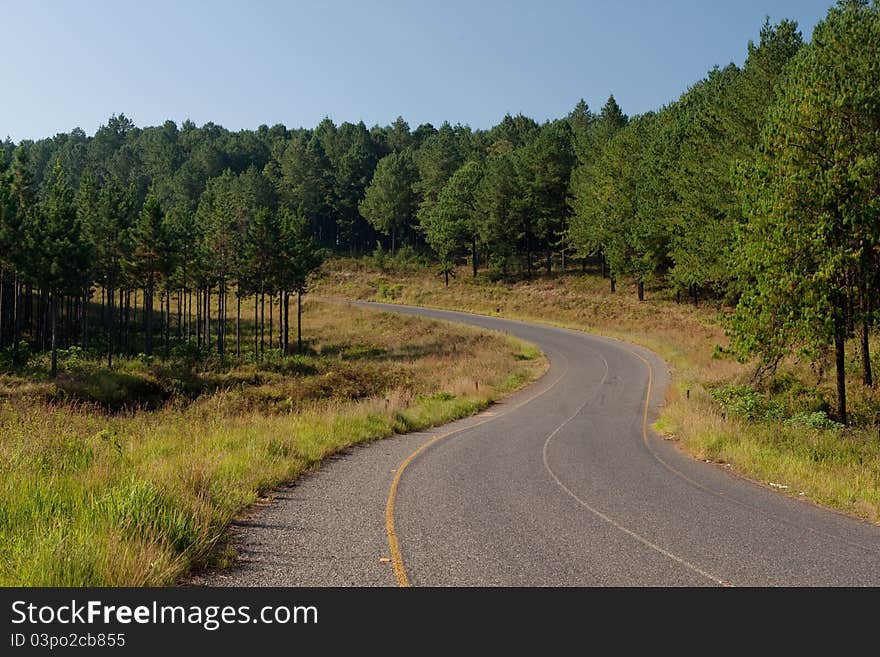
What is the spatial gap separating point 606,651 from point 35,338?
74.9m

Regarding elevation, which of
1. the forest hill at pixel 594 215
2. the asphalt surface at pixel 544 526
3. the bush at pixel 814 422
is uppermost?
the forest hill at pixel 594 215

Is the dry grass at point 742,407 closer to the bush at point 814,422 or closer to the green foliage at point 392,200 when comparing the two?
the bush at point 814,422

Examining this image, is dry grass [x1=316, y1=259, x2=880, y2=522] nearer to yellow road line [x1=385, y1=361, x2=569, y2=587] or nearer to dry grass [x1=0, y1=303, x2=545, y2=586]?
yellow road line [x1=385, y1=361, x2=569, y2=587]

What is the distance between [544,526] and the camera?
9.30 meters

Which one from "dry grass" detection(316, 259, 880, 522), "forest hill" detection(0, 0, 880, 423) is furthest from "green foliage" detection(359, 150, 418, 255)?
"dry grass" detection(316, 259, 880, 522)

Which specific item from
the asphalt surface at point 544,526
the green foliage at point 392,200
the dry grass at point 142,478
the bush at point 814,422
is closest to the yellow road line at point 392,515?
the asphalt surface at point 544,526

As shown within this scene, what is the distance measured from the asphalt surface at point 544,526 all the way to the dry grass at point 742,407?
84 centimetres

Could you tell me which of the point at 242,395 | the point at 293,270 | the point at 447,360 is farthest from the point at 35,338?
the point at 447,360

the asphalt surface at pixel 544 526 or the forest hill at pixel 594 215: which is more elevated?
the forest hill at pixel 594 215

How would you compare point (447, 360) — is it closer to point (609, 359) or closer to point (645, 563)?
point (609, 359)

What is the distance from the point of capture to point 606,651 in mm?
5371

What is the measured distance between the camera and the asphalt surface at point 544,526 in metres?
7.18

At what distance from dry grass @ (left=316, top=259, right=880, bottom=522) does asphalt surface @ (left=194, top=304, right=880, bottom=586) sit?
2.76 feet

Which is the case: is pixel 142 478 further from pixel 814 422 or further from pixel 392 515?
pixel 814 422
